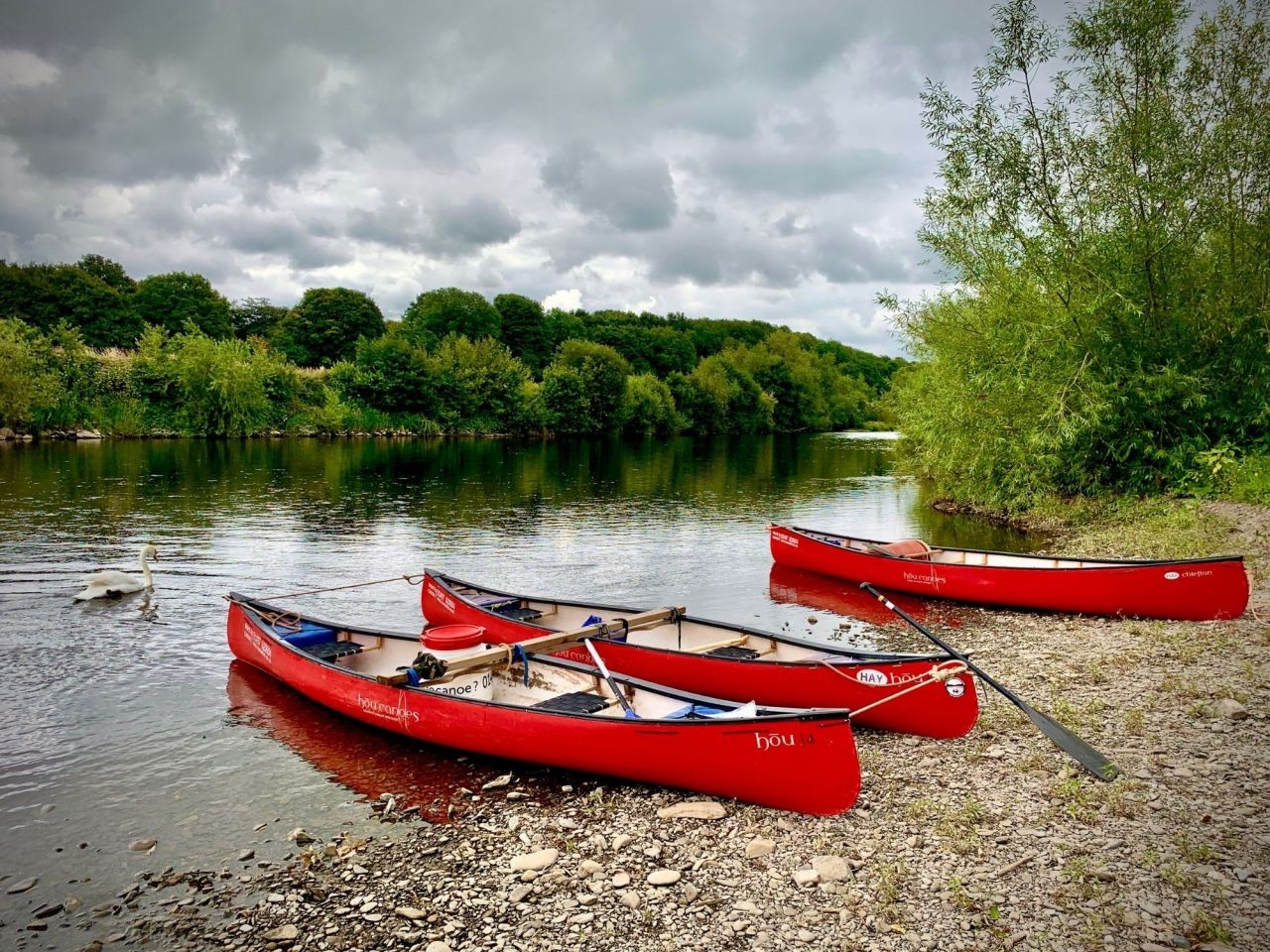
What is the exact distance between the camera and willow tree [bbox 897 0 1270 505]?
24.2 meters

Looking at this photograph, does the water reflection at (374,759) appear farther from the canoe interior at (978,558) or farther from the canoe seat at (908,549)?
the canoe seat at (908,549)

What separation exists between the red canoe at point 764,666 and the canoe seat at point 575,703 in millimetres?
1870

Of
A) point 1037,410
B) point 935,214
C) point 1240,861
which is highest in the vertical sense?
point 935,214

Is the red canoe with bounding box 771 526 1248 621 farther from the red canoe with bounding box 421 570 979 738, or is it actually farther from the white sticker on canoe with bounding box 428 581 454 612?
the white sticker on canoe with bounding box 428 581 454 612

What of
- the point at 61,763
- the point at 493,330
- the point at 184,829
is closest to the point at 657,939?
the point at 184,829

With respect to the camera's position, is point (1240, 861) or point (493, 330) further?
point (493, 330)

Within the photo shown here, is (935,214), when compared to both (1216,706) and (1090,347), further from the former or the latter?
(1216,706)

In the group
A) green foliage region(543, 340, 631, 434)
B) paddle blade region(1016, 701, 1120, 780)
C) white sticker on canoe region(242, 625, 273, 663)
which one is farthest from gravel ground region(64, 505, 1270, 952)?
green foliage region(543, 340, 631, 434)

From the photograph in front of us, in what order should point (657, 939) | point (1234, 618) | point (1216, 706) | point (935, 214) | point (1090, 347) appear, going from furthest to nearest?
point (935, 214)
point (1090, 347)
point (1234, 618)
point (1216, 706)
point (657, 939)

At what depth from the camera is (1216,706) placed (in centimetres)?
1073

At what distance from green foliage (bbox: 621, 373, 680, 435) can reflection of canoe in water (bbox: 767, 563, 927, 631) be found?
8150cm

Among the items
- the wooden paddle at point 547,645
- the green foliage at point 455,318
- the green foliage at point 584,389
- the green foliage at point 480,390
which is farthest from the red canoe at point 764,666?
the green foliage at point 455,318

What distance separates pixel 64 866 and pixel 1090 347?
92.2 feet

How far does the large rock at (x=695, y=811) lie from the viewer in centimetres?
921
